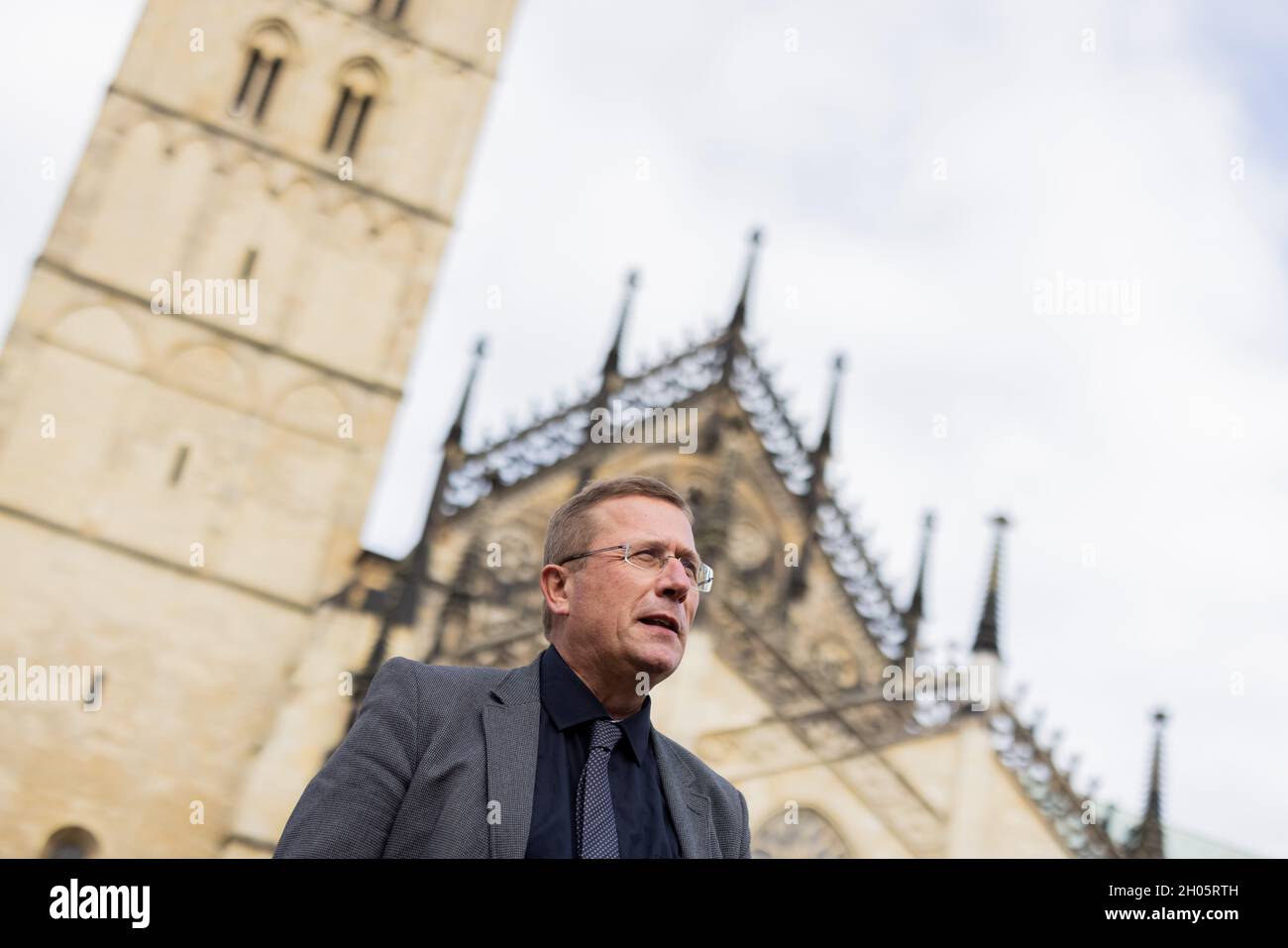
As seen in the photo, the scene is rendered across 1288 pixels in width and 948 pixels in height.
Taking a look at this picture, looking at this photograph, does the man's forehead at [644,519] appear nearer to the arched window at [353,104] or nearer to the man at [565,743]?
the man at [565,743]

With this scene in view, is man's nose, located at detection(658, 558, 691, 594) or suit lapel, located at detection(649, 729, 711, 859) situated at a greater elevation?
man's nose, located at detection(658, 558, 691, 594)

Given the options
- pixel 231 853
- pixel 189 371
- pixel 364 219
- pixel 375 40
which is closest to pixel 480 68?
pixel 375 40

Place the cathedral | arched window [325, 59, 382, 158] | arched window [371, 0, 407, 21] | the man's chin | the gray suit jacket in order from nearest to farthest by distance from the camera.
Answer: the gray suit jacket
the man's chin
the cathedral
arched window [325, 59, 382, 158]
arched window [371, 0, 407, 21]

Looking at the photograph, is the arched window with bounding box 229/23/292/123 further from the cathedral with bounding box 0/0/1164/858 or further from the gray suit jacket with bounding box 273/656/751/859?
the gray suit jacket with bounding box 273/656/751/859

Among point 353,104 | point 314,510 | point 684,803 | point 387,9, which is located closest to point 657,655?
point 684,803

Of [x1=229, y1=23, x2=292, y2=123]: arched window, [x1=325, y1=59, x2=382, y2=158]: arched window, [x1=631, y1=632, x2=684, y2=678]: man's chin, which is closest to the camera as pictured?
[x1=631, y1=632, x2=684, y2=678]: man's chin

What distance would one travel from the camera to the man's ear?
2488 mm

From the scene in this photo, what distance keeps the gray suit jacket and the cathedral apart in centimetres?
1418

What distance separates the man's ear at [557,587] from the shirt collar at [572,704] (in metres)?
0.09

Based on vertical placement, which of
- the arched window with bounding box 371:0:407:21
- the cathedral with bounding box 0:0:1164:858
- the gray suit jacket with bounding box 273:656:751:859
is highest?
the arched window with bounding box 371:0:407:21

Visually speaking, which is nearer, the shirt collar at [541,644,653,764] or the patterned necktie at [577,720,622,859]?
the patterned necktie at [577,720,622,859]

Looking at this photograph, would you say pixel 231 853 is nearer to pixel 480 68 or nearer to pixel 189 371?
pixel 189 371

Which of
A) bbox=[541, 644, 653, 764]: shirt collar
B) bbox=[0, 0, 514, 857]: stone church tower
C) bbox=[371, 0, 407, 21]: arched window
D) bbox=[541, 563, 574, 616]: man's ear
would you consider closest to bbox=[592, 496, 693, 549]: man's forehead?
bbox=[541, 563, 574, 616]: man's ear

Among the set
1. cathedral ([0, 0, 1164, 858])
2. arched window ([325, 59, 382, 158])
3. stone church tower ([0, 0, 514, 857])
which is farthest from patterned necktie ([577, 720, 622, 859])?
arched window ([325, 59, 382, 158])
